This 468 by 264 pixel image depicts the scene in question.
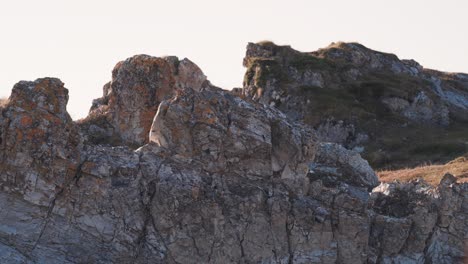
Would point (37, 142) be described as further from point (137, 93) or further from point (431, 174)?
point (431, 174)

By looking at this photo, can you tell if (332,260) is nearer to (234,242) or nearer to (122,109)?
(234,242)

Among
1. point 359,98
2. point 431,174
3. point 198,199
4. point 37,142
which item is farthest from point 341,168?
point 359,98

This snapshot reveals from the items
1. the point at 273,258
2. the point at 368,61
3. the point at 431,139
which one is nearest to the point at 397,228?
the point at 273,258

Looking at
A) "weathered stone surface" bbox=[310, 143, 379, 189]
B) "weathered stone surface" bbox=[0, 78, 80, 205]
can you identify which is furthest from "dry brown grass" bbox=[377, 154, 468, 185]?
"weathered stone surface" bbox=[0, 78, 80, 205]

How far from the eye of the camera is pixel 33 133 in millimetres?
19172

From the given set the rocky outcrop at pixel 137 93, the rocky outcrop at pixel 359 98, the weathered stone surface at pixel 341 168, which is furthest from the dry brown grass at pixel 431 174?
the rocky outcrop at pixel 359 98

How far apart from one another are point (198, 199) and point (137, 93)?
10.7 metres

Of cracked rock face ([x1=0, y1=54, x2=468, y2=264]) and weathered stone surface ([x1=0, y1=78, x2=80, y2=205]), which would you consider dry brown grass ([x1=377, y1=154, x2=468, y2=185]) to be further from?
weathered stone surface ([x1=0, y1=78, x2=80, y2=205])

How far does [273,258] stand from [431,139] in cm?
3489

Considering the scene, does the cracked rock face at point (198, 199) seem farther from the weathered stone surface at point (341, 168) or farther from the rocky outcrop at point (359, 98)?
the rocky outcrop at point (359, 98)

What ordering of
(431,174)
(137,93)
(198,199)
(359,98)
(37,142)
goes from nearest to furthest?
1. (37,142)
2. (198,199)
3. (137,93)
4. (431,174)
5. (359,98)

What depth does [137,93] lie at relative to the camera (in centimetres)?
2984

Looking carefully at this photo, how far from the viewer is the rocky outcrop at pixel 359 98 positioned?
2132 inches

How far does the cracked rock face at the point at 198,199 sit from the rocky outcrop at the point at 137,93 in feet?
21.4
